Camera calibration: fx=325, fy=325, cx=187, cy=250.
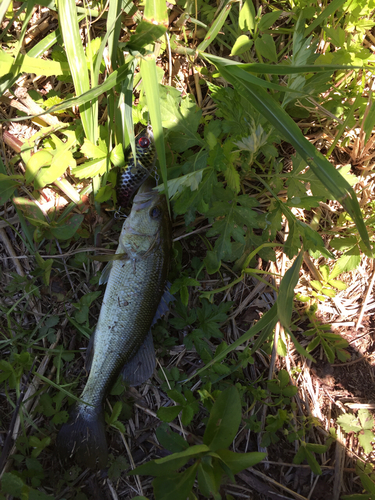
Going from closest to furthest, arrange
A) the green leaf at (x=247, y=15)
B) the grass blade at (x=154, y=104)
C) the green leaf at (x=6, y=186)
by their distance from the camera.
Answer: the grass blade at (x=154, y=104), the green leaf at (x=247, y=15), the green leaf at (x=6, y=186)

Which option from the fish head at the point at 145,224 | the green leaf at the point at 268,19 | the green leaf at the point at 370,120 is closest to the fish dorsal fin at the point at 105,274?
the fish head at the point at 145,224

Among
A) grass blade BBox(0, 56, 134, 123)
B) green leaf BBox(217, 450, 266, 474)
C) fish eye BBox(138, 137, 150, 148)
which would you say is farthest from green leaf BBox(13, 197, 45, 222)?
green leaf BBox(217, 450, 266, 474)

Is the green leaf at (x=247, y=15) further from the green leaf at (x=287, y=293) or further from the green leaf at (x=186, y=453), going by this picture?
the green leaf at (x=186, y=453)

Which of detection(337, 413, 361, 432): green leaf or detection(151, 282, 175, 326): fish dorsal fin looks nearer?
detection(151, 282, 175, 326): fish dorsal fin

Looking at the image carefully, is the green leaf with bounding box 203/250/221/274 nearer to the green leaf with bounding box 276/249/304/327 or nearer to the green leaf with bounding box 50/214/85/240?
the green leaf with bounding box 276/249/304/327

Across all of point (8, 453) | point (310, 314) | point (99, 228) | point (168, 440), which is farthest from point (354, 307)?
point (8, 453)
